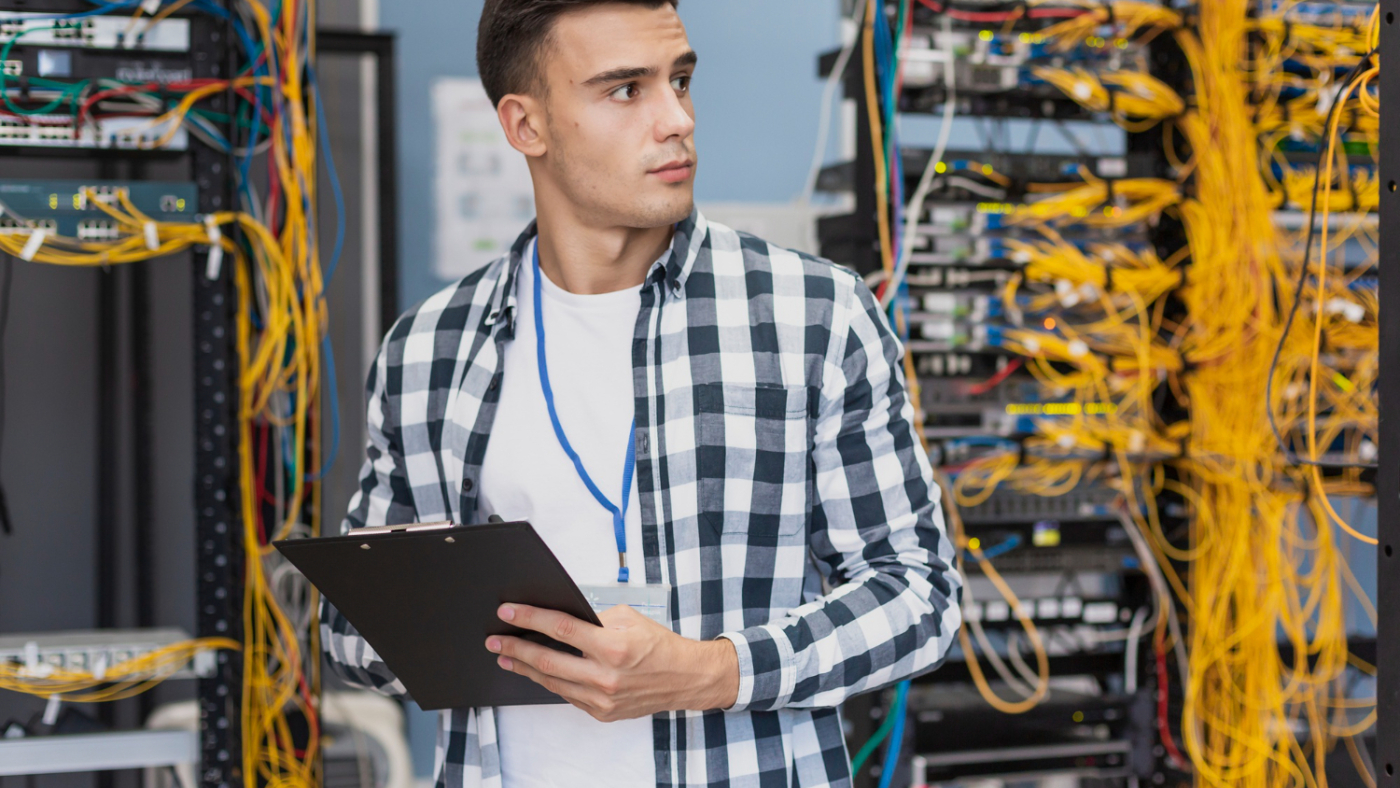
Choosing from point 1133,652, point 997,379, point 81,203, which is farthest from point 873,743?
point 81,203

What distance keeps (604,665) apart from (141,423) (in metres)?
1.99

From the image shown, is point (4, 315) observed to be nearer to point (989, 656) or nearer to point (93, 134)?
point (93, 134)

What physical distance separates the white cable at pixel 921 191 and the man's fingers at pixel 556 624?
1.33 m

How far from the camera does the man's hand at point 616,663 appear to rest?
0.88m

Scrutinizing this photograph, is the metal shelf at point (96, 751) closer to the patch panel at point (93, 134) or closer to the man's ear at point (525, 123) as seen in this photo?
the patch panel at point (93, 134)

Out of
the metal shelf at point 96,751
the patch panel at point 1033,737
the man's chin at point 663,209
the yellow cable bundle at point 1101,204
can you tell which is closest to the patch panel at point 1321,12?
the yellow cable bundle at point 1101,204

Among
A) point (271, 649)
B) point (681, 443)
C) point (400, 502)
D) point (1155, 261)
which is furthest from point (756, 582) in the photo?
point (1155, 261)

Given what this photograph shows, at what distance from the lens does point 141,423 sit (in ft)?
8.18

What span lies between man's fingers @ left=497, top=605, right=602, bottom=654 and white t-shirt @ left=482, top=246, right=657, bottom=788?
167mm

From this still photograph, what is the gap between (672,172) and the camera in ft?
3.66

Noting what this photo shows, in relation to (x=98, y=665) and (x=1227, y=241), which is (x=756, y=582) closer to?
(x=98, y=665)

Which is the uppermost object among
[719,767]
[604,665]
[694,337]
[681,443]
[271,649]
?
[694,337]

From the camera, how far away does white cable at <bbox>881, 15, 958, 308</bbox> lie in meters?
2.10

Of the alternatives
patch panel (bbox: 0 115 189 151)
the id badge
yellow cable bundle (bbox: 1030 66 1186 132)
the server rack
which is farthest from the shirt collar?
yellow cable bundle (bbox: 1030 66 1186 132)
